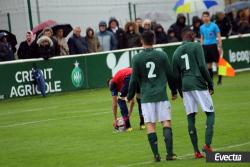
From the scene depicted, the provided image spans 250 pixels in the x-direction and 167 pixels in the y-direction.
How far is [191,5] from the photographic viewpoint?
1266 inches

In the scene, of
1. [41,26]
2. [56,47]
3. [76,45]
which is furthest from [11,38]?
[76,45]

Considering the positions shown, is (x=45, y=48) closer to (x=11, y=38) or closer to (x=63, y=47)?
(x=63, y=47)

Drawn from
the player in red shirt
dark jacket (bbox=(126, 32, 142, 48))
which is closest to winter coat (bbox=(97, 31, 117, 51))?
dark jacket (bbox=(126, 32, 142, 48))

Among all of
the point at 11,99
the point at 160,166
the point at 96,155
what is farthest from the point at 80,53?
the point at 160,166

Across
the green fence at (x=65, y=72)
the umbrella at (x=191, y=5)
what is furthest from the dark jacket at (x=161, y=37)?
the umbrella at (x=191, y=5)

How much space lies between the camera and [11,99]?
27.7 m

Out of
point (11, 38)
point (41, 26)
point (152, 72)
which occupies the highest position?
point (152, 72)

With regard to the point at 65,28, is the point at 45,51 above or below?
below

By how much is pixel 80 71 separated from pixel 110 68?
1215mm

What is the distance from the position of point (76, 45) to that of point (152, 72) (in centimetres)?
1584

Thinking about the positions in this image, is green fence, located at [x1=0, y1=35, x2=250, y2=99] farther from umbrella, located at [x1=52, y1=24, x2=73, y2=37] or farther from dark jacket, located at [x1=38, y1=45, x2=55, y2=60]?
umbrella, located at [x1=52, y1=24, x2=73, y2=37]

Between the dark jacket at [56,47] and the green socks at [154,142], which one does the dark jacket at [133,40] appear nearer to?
the dark jacket at [56,47]

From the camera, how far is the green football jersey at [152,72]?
14086 mm

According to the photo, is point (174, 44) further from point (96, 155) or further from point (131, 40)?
point (96, 155)
